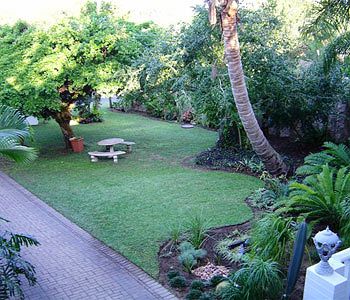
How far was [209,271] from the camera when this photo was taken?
5914mm

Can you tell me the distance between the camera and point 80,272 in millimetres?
6062

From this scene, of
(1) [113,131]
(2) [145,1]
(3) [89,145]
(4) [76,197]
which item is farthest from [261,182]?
Answer: (2) [145,1]

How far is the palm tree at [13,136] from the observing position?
4867 millimetres

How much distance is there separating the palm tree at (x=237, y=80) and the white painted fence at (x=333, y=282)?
593 cm

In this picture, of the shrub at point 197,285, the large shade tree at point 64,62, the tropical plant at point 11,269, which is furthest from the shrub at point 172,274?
the large shade tree at point 64,62

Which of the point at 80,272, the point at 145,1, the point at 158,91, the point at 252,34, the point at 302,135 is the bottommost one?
the point at 80,272

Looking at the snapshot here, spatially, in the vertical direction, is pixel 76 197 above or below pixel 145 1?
below

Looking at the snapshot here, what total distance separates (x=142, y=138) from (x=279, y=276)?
12423 millimetres

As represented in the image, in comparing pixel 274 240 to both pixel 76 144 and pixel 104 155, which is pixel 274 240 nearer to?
pixel 104 155

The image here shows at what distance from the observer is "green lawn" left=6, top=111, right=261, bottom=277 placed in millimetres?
7531

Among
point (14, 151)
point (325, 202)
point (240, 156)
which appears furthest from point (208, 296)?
point (240, 156)

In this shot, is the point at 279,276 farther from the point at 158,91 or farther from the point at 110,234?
the point at 158,91

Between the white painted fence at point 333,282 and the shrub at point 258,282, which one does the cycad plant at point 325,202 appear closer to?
the shrub at point 258,282

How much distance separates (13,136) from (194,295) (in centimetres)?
315
